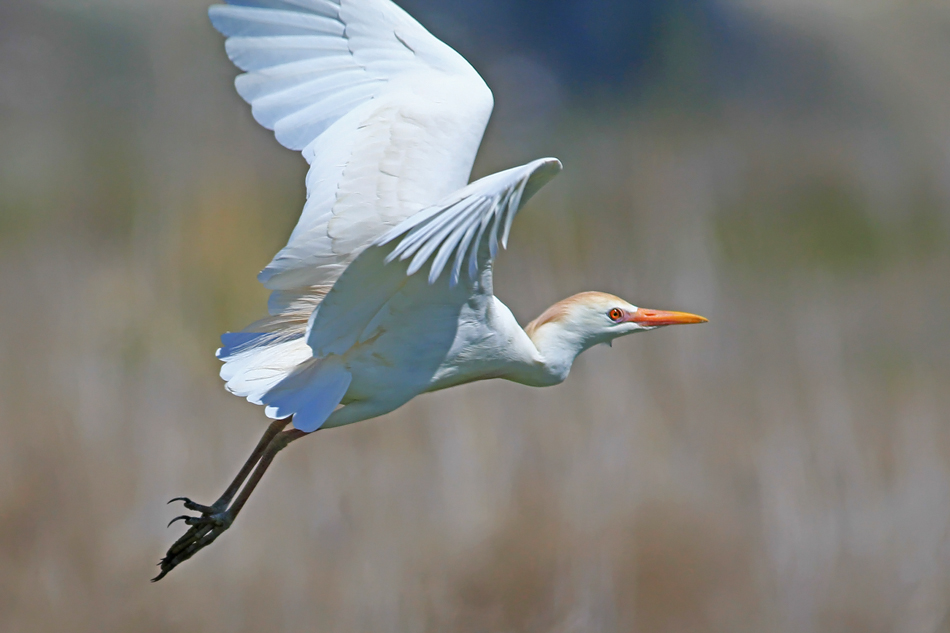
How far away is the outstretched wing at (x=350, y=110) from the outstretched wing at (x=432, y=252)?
131 mm

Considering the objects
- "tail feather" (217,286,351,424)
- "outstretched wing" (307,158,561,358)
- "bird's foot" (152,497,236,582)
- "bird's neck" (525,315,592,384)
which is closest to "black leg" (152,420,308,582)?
"bird's foot" (152,497,236,582)

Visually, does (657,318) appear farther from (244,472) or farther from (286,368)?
(244,472)

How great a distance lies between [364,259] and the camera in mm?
1320

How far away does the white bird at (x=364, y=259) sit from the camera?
151cm

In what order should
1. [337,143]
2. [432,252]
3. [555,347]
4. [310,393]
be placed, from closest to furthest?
[432,252] → [310,393] → [337,143] → [555,347]

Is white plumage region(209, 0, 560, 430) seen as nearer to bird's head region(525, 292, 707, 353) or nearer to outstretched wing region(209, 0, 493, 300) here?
outstretched wing region(209, 0, 493, 300)

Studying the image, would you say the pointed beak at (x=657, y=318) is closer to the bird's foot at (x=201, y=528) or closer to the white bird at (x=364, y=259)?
the white bird at (x=364, y=259)

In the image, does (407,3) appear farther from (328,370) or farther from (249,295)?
(328,370)

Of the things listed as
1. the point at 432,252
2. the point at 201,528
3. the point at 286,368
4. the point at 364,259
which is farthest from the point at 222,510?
the point at 432,252

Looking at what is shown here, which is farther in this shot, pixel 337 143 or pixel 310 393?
pixel 337 143

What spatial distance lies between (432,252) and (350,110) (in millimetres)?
718

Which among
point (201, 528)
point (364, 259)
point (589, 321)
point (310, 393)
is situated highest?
point (364, 259)

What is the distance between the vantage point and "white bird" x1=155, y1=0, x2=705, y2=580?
4.97 feet

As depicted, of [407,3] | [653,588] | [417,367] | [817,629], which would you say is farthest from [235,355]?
[817,629]
